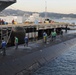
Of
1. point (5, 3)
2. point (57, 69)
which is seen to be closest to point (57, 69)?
point (57, 69)

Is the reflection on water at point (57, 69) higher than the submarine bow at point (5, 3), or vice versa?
the submarine bow at point (5, 3)

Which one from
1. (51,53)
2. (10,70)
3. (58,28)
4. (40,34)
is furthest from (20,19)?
(10,70)

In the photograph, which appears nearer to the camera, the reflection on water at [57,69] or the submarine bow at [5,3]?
the submarine bow at [5,3]

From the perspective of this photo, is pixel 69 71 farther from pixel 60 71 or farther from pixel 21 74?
pixel 21 74

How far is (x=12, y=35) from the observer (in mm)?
45531

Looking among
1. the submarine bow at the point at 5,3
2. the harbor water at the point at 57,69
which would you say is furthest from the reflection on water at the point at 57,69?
the submarine bow at the point at 5,3

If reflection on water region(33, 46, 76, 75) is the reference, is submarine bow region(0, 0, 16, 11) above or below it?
above

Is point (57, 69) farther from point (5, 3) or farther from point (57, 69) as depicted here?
point (5, 3)

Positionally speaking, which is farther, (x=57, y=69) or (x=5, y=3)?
(x=57, y=69)

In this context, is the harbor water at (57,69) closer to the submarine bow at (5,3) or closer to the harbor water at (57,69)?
the harbor water at (57,69)

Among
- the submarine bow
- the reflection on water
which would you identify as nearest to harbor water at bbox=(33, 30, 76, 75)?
the reflection on water

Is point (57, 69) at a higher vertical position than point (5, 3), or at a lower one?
lower

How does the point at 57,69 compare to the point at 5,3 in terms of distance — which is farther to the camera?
the point at 57,69

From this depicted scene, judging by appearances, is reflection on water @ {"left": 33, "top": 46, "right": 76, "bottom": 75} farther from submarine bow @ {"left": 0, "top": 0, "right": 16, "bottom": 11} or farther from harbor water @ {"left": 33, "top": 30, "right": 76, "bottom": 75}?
submarine bow @ {"left": 0, "top": 0, "right": 16, "bottom": 11}
